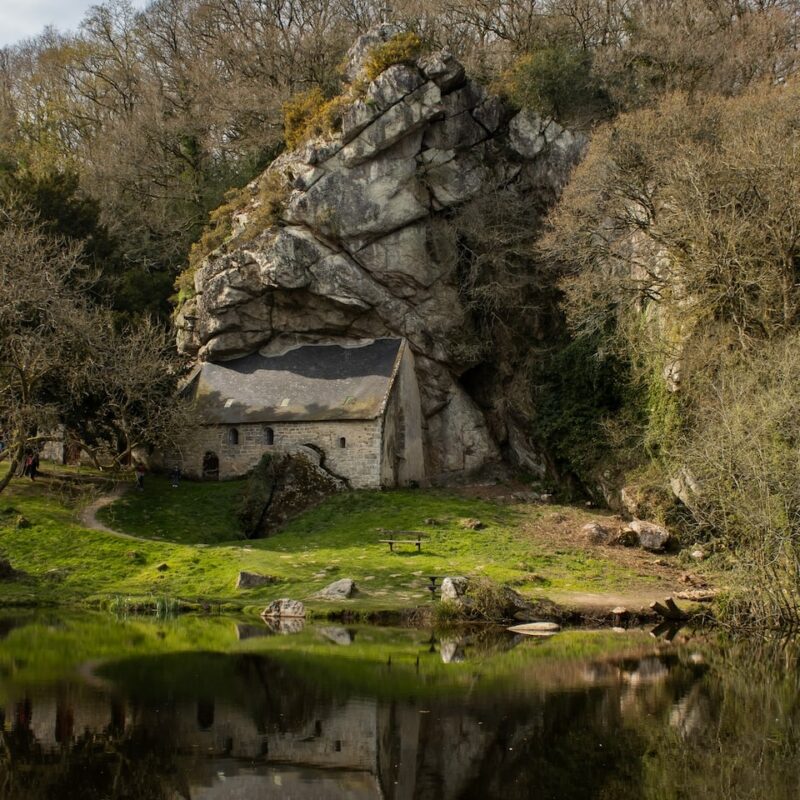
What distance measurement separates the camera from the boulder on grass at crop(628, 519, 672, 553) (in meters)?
36.6

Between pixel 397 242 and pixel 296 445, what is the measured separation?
1107cm

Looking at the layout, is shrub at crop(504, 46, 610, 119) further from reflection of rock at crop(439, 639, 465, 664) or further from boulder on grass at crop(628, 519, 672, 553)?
reflection of rock at crop(439, 639, 465, 664)

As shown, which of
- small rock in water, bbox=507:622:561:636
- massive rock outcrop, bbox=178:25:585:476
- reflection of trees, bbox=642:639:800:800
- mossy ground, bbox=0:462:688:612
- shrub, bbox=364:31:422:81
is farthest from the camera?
shrub, bbox=364:31:422:81

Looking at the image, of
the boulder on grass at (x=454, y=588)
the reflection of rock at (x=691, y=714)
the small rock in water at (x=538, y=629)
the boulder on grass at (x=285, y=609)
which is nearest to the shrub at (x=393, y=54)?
the boulder on grass at (x=454, y=588)

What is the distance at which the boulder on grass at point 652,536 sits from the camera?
120 feet

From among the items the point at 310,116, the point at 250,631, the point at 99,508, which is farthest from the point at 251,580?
the point at 310,116

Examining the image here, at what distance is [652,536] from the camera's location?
3678 cm

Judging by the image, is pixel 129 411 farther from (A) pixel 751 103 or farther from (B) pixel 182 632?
(A) pixel 751 103

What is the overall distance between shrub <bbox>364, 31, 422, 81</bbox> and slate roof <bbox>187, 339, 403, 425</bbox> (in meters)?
13.3

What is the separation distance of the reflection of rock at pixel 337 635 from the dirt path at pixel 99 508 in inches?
511

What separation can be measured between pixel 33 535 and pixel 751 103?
31230 mm

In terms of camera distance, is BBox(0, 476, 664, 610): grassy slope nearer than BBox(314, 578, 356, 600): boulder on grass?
No

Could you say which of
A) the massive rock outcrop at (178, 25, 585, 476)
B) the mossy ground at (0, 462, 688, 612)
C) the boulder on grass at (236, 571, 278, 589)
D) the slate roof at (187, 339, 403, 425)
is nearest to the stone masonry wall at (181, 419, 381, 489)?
the slate roof at (187, 339, 403, 425)

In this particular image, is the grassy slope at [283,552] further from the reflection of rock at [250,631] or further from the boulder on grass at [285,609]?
the reflection of rock at [250,631]
